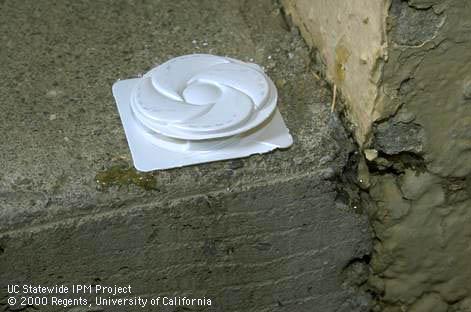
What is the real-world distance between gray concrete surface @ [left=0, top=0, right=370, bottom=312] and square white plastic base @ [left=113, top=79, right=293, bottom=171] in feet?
0.04

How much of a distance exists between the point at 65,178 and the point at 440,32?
555 millimetres

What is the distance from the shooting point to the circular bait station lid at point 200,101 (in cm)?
109

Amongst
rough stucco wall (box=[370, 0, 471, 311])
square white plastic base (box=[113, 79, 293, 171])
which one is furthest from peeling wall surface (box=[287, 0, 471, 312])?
square white plastic base (box=[113, 79, 293, 171])

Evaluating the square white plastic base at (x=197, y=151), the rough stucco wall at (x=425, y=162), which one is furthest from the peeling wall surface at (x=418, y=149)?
the square white plastic base at (x=197, y=151)

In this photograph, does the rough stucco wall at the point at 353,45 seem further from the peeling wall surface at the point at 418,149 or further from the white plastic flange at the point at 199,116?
the white plastic flange at the point at 199,116

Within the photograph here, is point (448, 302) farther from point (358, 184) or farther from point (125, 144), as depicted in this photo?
point (125, 144)

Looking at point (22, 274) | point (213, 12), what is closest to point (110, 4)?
point (213, 12)

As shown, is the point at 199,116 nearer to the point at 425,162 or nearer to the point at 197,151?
the point at 197,151

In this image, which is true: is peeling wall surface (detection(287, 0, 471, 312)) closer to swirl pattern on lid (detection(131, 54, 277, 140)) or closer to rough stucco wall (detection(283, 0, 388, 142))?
rough stucco wall (detection(283, 0, 388, 142))

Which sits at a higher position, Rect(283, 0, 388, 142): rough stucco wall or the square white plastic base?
Rect(283, 0, 388, 142): rough stucco wall

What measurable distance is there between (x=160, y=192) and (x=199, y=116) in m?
0.12

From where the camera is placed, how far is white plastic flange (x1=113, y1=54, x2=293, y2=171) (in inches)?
43.1

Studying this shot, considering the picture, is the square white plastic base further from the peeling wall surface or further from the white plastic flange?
the peeling wall surface

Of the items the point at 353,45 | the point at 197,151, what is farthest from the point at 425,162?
the point at 197,151
